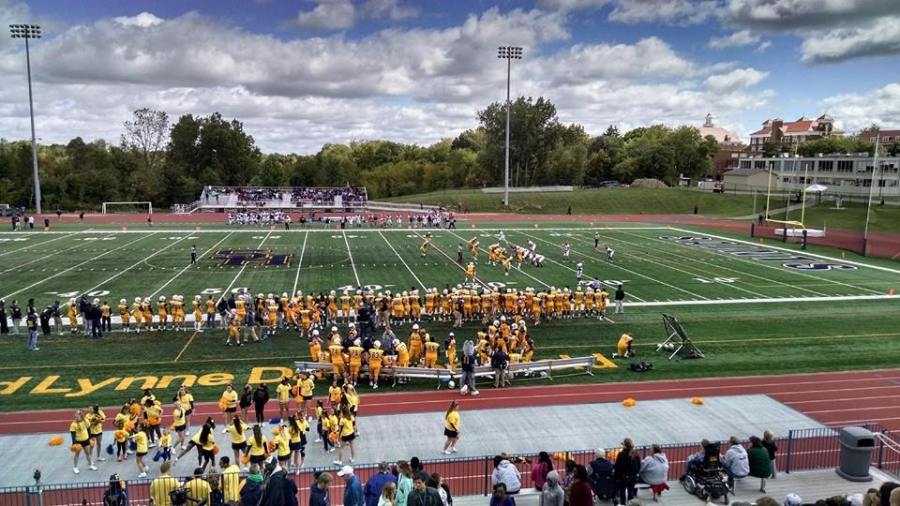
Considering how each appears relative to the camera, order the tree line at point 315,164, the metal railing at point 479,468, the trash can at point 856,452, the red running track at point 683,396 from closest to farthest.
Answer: the metal railing at point 479,468
the trash can at point 856,452
the red running track at point 683,396
the tree line at point 315,164

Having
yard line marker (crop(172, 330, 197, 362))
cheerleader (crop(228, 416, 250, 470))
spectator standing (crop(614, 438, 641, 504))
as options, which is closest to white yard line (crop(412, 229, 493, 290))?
yard line marker (crop(172, 330, 197, 362))

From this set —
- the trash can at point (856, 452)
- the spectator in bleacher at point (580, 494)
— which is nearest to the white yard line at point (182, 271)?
the spectator in bleacher at point (580, 494)

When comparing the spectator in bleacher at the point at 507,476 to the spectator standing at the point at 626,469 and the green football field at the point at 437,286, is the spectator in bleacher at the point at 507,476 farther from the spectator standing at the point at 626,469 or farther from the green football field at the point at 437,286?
the green football field at the point at 437,286

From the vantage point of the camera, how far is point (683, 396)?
609 inches

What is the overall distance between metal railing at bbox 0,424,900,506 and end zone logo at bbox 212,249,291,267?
22.8 metres

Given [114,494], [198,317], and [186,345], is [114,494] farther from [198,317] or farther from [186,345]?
[198,317]

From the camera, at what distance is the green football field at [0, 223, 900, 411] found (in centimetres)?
1722

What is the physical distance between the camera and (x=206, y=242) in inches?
1615

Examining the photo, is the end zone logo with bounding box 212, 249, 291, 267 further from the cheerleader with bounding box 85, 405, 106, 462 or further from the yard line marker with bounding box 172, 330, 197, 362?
the cheerleader with bounding box 85, 405, 106, 462

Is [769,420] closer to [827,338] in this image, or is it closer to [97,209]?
[827,338]

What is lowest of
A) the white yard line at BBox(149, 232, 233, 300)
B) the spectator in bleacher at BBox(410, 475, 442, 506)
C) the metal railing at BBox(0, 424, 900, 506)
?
the metal railing at BBox(0, 424, 900, 506)

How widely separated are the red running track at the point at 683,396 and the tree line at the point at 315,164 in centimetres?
6583

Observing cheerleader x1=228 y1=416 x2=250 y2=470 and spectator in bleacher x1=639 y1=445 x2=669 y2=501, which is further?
cheerleader x1=228 y1=416 x2=250 y2=470

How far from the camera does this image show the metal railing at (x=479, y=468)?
9844mm
